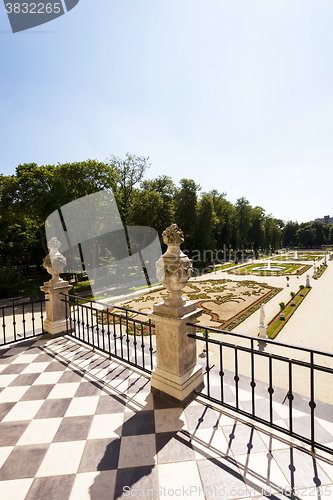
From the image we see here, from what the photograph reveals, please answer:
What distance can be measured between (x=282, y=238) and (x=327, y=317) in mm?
92651

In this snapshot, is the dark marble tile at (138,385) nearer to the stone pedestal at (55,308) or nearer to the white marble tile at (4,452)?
the white marble tile at (4,452)

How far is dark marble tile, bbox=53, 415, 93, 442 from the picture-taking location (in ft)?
8.91

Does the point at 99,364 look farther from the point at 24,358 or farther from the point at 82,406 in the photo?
the point at 24,358

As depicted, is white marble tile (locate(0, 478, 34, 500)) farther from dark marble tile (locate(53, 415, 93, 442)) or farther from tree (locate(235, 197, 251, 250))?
tree (locate(235, 197, 251, 250))

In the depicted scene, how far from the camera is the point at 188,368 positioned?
3389 mm

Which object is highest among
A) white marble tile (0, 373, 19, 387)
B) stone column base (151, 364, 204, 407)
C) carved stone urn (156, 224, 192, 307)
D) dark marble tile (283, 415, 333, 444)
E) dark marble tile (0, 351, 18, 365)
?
carved stone urn (156, 224, 192, 307)

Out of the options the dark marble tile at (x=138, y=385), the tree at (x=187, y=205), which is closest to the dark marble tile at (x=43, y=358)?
the dark marble tile at (x=138, y=385)

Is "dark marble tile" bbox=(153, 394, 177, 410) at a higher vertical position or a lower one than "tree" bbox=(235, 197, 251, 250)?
lower

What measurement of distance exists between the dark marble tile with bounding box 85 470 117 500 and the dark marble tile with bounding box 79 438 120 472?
0.20 feet

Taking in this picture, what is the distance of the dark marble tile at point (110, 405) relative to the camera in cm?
315

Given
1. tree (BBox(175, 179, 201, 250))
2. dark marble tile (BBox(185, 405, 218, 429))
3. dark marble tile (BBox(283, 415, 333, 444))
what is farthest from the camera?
tree (BBox(175, 179, 201, 250))

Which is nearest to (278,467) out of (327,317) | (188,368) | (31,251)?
(188,368)

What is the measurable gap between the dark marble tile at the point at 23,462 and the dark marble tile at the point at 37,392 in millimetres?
914

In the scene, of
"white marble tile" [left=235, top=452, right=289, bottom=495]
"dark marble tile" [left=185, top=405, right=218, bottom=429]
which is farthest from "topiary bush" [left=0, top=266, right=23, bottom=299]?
"white marble tile" [left=235, top=452, right=289, bottom=495]
